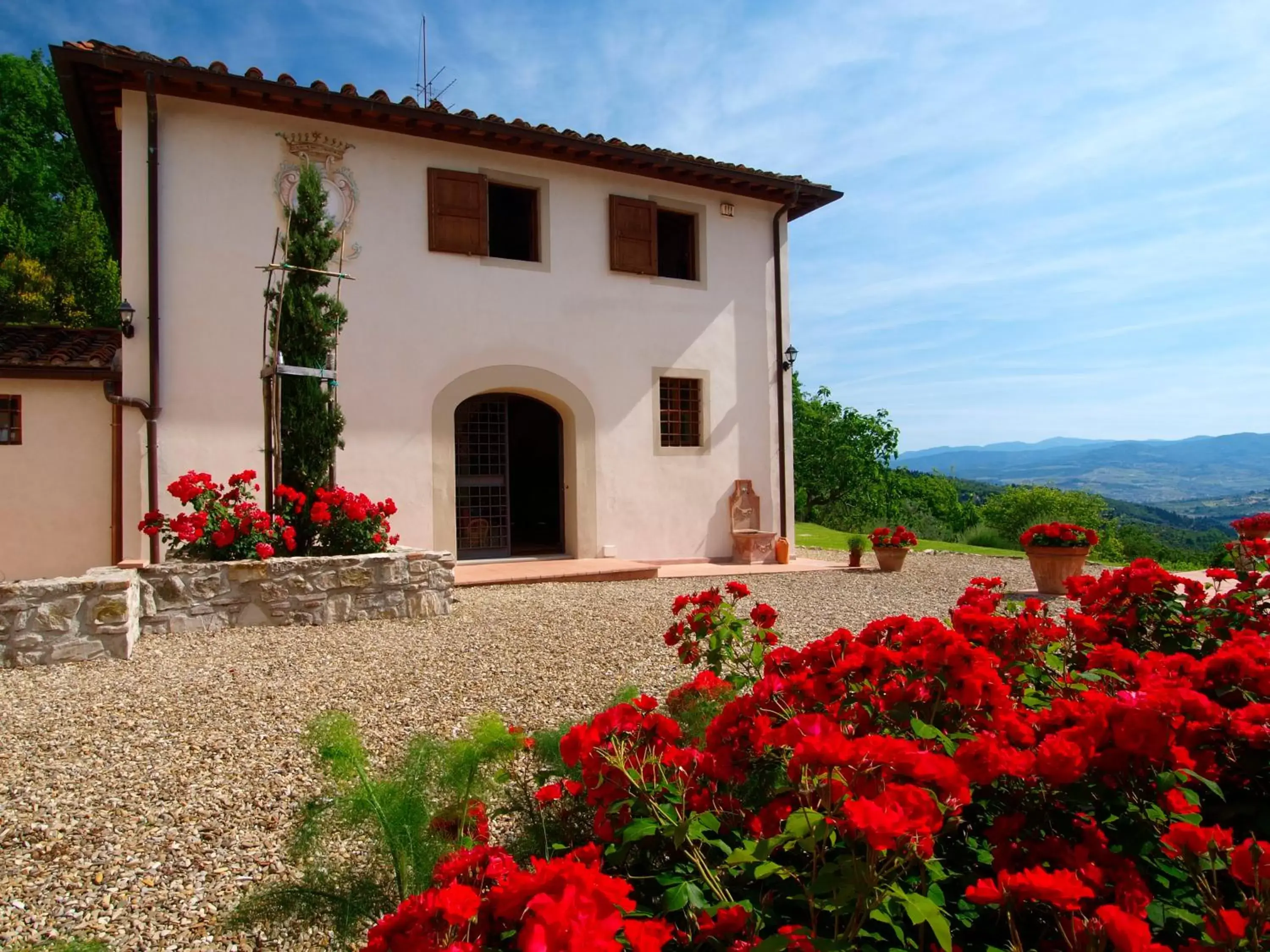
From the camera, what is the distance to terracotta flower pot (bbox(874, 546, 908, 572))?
35.0 feet

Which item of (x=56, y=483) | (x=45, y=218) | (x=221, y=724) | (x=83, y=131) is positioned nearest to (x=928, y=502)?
(x=56, y=483)

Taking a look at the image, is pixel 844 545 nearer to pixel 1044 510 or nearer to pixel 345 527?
pixel 345 527

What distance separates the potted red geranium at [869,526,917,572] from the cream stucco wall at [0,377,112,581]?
970cm

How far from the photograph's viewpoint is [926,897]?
1149 mm

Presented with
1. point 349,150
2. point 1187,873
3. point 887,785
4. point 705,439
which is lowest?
point 1187,873

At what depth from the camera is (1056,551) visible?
28.0 ft

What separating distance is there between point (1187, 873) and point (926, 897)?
0.52 metres

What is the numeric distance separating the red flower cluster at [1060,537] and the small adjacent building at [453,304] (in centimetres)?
372

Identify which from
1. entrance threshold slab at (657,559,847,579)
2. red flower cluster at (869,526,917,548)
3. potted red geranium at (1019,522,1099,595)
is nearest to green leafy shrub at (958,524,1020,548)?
red flower cluster at (869,526,917,548)

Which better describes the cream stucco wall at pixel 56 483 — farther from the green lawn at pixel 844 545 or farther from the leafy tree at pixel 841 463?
the leafy tree at pixel 841 463

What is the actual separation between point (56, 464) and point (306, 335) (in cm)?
418

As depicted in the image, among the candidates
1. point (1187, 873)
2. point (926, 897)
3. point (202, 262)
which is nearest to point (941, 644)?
point (1187, 873)

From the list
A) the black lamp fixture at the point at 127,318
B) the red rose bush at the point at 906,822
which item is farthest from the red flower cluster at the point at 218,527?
the red rose bush at the point at 906,822

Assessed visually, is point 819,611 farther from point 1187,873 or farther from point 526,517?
point 526,517
